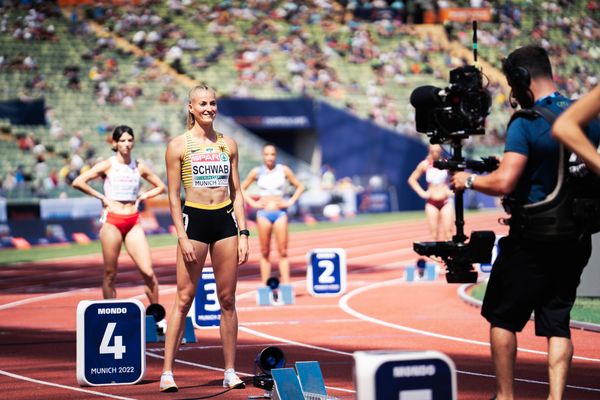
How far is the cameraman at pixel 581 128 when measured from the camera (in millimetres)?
5211

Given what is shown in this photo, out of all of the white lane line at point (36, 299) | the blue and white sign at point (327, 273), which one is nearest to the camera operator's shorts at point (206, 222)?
the blue and white sign at point (327, 273)

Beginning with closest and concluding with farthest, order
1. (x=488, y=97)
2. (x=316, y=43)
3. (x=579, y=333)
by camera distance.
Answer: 1. (x=488, y=97)
2. (x=579, y=333)
3. (x=316, y=43)

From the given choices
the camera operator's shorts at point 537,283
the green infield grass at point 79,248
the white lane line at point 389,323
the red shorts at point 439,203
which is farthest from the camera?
the green infield grass at point 79,248

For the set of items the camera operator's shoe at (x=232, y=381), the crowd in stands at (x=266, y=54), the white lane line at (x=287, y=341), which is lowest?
the white lane line at (x=287, y=341)

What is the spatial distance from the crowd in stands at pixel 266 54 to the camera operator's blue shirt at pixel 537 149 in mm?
28231

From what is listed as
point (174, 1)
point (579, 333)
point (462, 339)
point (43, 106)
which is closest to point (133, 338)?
point (462, 339)

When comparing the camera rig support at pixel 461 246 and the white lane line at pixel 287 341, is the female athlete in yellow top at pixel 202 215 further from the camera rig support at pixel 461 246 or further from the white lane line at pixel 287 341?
the white lane line at pixel 287 341

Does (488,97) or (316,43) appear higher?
(316,43)

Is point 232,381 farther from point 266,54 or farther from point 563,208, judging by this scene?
point 266,54

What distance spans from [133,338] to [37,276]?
42.5ft

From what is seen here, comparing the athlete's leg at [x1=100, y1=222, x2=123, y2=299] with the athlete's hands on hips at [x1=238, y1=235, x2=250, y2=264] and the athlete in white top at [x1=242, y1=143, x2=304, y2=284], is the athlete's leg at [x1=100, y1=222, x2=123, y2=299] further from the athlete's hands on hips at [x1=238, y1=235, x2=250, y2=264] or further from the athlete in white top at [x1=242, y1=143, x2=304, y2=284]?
the athlete in white top at [x1=242, y1=143, x2=304, y2=284]

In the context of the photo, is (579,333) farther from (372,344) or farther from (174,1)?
(174,1)

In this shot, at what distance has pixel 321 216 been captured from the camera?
126ft

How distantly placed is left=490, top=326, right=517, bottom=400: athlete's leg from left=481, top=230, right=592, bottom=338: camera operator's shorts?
43 millimetres
